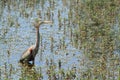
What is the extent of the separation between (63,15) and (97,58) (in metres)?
5.27

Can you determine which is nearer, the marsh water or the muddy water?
the marsh water

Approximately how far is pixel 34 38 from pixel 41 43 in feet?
2.25

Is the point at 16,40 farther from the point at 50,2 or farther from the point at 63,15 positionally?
the point at 50,2

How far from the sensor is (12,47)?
45.1 feet

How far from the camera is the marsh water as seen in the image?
11427 millimetres

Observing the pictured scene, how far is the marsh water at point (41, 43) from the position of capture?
11427mm

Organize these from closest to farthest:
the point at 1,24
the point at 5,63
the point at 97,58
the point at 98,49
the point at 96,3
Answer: the point at 5,63
the point at 97,58
the point at 98,49
the point at 1,24
the point at 96,3

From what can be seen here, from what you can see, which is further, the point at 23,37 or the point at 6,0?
the point at 6,0

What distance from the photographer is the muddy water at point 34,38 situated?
12156 mm

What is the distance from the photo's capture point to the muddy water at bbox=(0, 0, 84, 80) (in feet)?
39.9

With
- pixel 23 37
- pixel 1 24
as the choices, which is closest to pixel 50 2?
pixel 1 24

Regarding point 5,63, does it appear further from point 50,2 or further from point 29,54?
point 50,2

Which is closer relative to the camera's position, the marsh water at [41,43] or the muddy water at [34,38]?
the marsh water at [41,43]

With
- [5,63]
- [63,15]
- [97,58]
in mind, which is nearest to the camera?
[5,63]
